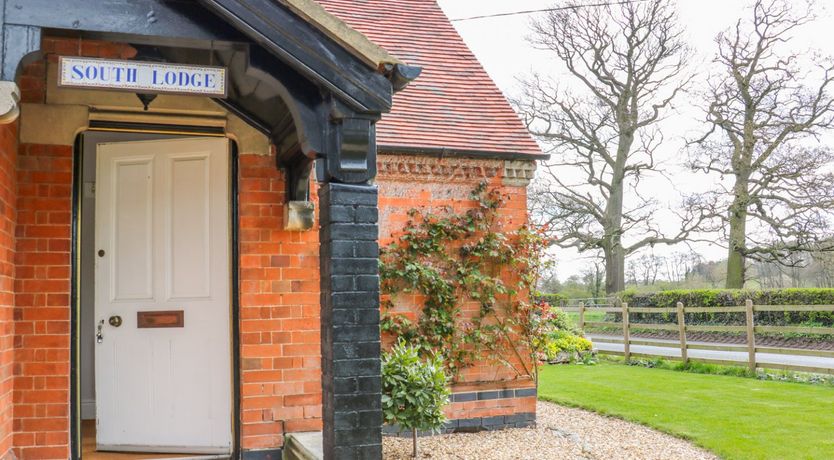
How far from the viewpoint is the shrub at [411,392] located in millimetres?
5656

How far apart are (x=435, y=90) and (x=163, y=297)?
4.56m

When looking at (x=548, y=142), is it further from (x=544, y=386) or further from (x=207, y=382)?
(x=207, y=382)

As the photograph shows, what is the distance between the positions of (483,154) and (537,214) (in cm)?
1681

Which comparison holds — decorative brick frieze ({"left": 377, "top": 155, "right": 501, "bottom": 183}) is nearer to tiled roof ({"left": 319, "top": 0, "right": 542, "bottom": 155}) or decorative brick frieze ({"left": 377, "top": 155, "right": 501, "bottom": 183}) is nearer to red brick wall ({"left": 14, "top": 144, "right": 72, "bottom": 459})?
tiled roof ({"left": 319, "top": 0, "right": 542, "bottom": 155})

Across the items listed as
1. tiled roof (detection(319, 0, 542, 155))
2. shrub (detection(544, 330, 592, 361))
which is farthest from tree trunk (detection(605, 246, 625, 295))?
tiled roof (detection(319, 0, 542, 155))

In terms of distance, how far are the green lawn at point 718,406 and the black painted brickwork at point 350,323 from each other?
4240mm

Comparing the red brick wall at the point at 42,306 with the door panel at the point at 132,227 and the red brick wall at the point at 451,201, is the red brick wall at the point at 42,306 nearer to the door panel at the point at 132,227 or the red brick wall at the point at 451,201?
the door panel at the point at 132,227

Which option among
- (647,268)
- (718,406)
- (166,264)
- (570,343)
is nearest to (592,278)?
(647,268)

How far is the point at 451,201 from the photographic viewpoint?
7617 millimetres

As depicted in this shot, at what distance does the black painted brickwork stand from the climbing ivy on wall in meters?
3.35

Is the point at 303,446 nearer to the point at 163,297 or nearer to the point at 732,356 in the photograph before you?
the point at 163,297

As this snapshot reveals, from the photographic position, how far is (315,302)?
18.1ft

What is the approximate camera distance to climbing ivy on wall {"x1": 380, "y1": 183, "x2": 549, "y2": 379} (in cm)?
726

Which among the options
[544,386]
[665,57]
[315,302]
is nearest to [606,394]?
[544,386]
